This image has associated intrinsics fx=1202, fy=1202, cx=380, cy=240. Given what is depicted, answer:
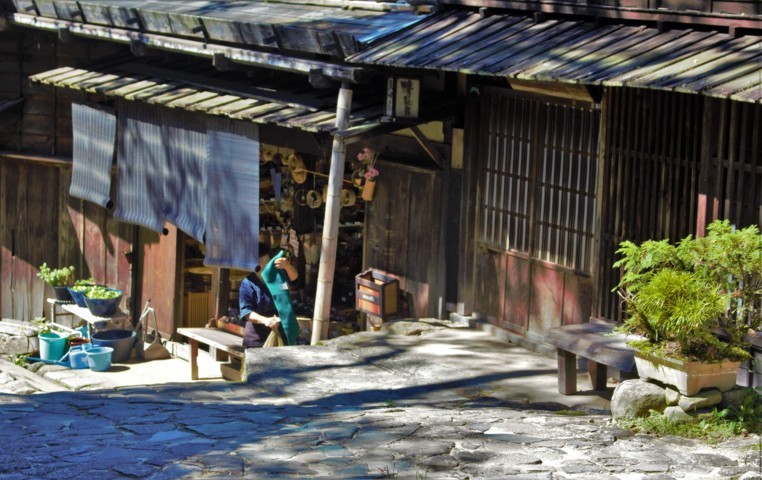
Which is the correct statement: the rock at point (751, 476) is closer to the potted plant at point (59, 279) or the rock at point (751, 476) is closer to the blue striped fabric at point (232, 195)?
the blue striped fabric at point (232, 195)

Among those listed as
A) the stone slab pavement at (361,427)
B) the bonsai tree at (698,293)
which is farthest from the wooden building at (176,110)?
the bonsai tree at (698,293)

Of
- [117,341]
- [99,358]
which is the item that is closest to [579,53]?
[99,358]

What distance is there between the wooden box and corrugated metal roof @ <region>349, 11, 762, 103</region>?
345cm

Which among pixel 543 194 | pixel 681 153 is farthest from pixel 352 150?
pixel 681 153

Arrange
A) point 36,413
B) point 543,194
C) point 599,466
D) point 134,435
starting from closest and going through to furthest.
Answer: point 599,466 → point 134,435 → point 36,413 → point 543,194

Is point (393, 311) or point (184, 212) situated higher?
point (184, 212)

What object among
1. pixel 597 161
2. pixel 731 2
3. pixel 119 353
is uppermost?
pixel 731 2

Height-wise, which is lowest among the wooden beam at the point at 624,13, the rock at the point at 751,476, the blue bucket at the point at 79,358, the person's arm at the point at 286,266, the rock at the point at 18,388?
the rock at the point at 18,388

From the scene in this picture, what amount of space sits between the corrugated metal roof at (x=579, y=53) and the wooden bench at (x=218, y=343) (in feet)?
15.8

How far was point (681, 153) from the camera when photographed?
1148cm

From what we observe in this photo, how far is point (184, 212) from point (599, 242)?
698 cm

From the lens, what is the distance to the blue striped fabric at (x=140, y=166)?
17.8m

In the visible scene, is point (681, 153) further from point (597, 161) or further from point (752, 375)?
point (752, 375)

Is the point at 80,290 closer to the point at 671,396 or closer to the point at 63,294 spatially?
the point at 63,294
